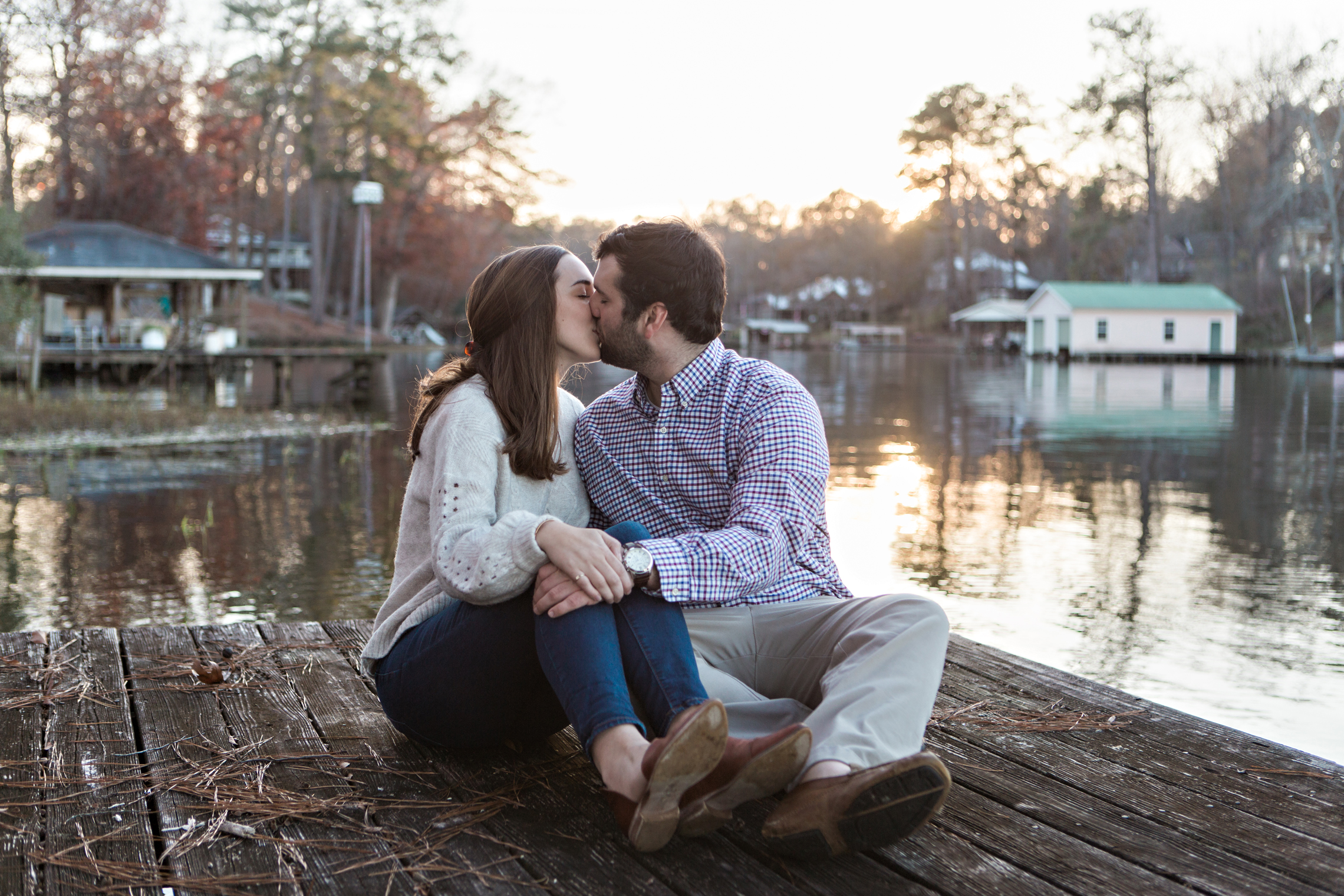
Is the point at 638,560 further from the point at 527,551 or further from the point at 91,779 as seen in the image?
the point at 91,779

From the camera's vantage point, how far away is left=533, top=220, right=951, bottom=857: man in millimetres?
2094

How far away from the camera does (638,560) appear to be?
227cm

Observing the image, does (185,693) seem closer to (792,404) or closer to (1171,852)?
(792,404)

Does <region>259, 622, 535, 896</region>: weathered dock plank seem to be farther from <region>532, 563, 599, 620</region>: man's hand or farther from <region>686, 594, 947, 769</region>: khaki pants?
<region>686, 594, 947, 769</region>: khaki pants

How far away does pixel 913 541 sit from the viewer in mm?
8211

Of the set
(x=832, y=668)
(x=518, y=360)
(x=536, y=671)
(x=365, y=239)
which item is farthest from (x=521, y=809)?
(x=365, y=239)

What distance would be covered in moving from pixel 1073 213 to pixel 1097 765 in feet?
211

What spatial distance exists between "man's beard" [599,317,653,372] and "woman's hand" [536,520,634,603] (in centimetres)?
62

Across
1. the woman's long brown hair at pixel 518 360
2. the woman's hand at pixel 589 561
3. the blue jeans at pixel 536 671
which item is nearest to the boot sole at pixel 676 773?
the blue jeans at pixel 536 671

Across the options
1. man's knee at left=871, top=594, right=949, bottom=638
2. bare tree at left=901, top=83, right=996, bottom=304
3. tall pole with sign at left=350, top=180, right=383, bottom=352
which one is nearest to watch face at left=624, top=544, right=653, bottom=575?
man's knee at left=871, top=594, right=949, bottom=638

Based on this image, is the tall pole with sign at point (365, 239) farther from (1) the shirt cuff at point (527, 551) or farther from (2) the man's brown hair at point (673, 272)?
(1) the shirt cuff at point (527, 551)

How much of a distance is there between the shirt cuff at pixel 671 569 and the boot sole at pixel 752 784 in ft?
1.33

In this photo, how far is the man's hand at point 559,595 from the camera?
2.19 metres

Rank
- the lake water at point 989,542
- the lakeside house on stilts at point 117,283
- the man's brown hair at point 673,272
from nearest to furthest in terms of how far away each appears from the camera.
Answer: the man's brown hair at point 673,272
the lake water at point 989,542
the lakeside house on stilts at point 117,283
